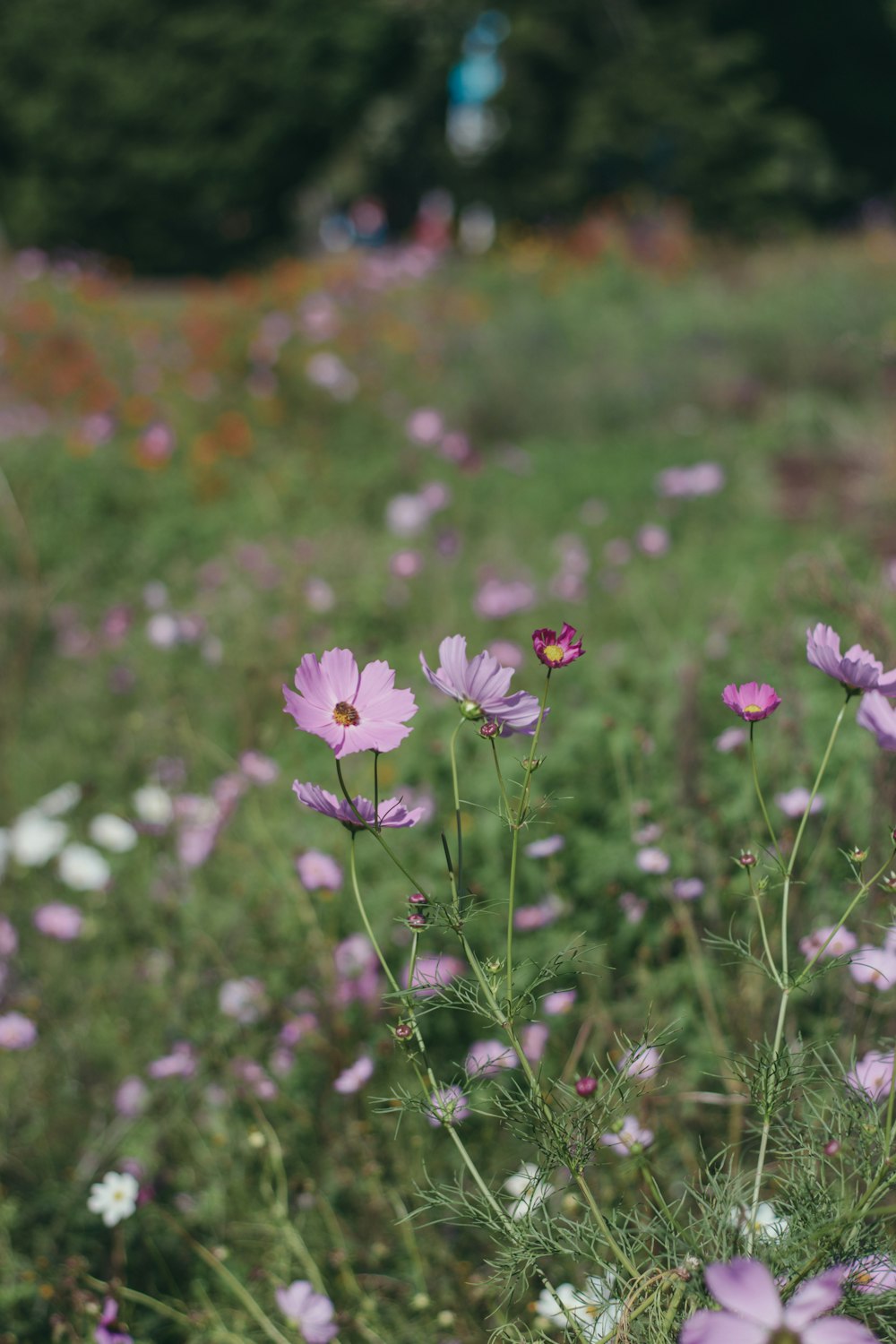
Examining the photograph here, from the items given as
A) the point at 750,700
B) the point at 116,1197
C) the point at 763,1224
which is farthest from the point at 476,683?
the point at 116,1197

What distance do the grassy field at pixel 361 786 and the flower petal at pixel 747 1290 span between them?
285 millimetres

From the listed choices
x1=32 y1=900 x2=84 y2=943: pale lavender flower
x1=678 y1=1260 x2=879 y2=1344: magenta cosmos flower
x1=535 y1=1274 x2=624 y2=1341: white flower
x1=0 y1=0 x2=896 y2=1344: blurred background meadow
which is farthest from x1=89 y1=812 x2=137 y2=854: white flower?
x1=678 y1=1260 x2=879 y2=1344: magenta cosmos flower

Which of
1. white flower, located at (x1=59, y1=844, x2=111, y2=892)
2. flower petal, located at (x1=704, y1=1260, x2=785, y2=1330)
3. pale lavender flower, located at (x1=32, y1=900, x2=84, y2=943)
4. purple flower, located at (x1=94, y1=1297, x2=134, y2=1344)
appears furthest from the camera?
white flower, located at (x1=59, y1=844, x2=111, y2=892)

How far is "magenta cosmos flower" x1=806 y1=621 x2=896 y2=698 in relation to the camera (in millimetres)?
842

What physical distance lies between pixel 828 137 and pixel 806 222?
256cm

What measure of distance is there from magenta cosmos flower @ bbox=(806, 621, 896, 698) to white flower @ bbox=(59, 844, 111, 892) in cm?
177

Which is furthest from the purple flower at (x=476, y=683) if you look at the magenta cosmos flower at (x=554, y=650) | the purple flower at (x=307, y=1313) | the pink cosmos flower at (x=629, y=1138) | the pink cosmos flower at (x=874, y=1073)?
the purple flower at (x=307, y=1313)

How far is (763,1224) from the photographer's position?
1.00m

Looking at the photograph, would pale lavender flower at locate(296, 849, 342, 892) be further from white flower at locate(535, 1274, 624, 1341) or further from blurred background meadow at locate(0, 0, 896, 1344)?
white flower at locate(535, 1274, 624, 1341)

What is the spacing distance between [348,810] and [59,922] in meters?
1.44

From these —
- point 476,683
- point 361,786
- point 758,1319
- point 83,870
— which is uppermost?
point 476,683

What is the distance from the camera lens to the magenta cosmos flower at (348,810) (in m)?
0.83

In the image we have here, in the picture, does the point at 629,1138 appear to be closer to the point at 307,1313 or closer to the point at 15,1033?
the point at 307,1313

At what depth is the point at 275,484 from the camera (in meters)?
4.64
